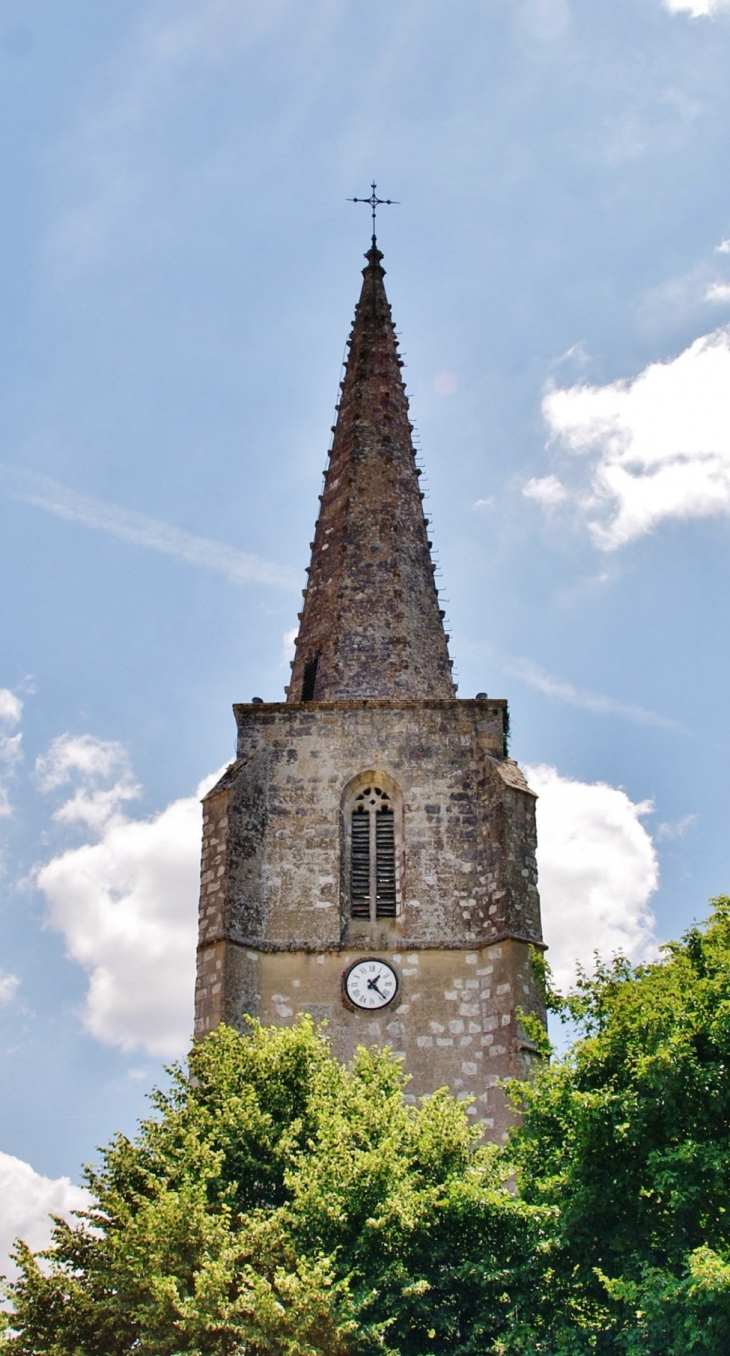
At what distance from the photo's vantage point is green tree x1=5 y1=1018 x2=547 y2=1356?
1628cm

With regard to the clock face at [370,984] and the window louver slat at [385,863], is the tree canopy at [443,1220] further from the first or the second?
the window louver slat at [385,863]

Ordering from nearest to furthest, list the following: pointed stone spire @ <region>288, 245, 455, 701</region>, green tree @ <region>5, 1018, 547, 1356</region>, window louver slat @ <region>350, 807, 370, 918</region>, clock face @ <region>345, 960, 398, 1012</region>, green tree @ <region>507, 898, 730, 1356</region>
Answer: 1. green tree @ <region>507, 898, 730, 1356</region>
2. green tree @ <region>5, 1018, 547, 1356</region>
3. clock face @ <region>345, 960, 398, 1012</region>
4. window louver slat @ <region>350, 807, 370, 918</region>
5. pointed stone spire @ <region>288, 245, 455, 701</region>

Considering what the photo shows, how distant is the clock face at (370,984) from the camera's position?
25.5 meters

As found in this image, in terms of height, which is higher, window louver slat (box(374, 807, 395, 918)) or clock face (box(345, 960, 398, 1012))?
window louver slat (box(374, 807, 395, 918))

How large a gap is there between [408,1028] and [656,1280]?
10325 mm

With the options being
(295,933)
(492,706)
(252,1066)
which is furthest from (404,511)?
(252,1066)

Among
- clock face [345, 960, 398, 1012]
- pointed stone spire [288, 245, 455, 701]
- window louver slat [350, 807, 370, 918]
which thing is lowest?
clock face [345, 960, 398, 1012]

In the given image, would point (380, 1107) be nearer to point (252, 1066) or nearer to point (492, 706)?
point (252, 1066)

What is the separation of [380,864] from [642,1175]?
11.0 meters

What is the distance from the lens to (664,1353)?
50.7 feet

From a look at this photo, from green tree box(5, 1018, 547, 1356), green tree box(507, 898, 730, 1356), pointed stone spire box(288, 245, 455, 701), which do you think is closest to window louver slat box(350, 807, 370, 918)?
pointed stone spire box(288, 245, 455, 701)

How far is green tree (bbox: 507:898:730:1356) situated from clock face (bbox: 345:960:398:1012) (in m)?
7.56

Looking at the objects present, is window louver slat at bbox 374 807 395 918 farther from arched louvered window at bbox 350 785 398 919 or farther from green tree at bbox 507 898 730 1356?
green tree at bbox 507 898 730 1356

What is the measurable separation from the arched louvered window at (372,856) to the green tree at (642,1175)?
28.8 ft
